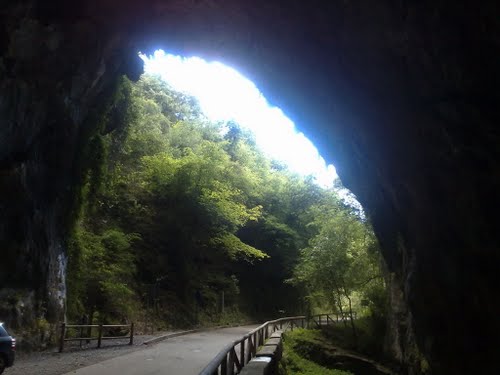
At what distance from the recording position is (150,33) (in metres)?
13.4

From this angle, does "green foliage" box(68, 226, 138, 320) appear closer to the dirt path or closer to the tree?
the dirt path

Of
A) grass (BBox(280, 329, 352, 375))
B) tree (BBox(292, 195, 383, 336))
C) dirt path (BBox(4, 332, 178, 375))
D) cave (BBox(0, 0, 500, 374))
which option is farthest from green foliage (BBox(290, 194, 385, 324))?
dirt path (BBox(4, 332, 178, 375))

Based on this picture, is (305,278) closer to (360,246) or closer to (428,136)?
(360,246)

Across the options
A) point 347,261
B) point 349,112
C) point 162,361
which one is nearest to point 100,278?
point 162,361

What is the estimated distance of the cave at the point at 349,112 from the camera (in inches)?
246

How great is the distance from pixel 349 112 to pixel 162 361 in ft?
26.5

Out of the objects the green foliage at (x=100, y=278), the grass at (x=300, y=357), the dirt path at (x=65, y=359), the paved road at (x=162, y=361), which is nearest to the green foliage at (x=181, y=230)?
the green foliage at (x=100, y=278)

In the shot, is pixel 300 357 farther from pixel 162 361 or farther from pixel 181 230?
pixel 181 230

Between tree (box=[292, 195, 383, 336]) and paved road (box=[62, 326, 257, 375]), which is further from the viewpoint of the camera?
tree (box=[292, 195, 383, 336])

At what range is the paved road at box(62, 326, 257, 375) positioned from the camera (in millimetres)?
8818

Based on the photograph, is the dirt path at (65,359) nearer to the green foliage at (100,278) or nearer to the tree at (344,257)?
the green foliage at (100,278)

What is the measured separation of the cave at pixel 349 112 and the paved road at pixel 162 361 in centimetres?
381

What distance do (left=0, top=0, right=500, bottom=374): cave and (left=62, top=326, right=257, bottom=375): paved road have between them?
3808mm

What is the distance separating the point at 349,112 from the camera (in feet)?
29.9
